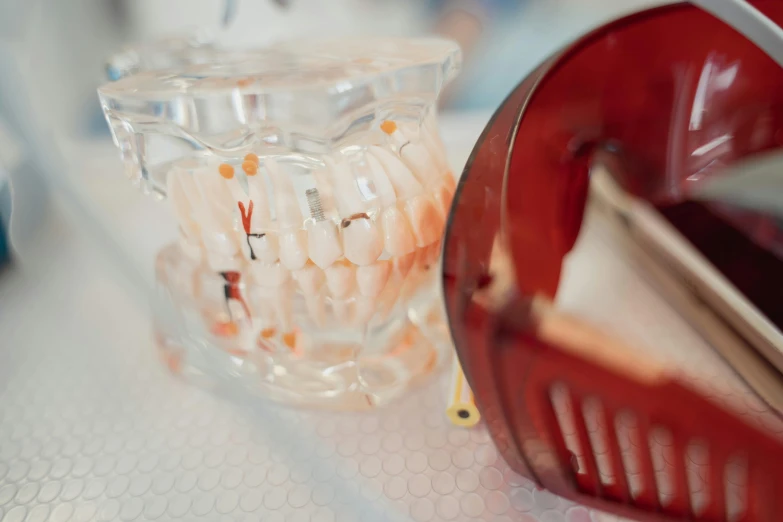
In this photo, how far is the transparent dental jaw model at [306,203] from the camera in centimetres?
31

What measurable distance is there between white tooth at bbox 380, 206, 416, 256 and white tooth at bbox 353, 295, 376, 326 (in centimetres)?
3

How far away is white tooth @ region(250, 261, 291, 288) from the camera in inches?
13.2

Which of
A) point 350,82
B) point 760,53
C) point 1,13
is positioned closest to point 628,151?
point 760,53

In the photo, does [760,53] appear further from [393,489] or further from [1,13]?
[1,13]

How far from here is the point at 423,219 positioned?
0.33m

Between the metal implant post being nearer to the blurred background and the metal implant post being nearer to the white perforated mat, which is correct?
the white perforated mat

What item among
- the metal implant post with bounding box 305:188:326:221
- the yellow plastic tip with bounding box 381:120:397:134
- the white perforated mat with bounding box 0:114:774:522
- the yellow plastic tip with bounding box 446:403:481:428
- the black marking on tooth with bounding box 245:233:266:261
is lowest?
the white perforated mat with bounding box 0:114:774:522

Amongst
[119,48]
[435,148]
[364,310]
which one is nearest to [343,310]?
[364,310]

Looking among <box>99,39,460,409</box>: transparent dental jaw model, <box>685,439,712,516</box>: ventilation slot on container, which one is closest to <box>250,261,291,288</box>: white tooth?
<box>99,39,460,409</box>: transparent dental jaw model

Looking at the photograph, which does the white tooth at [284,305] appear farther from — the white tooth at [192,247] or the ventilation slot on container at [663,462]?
the ventilation slot on container at [663,462]

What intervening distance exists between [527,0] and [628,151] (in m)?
0.28

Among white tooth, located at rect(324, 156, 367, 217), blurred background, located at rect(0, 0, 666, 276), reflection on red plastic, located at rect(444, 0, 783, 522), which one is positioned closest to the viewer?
reflection on red plastic, located at rect(444, 0, 783, 522)

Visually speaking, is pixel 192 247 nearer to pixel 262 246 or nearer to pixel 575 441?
pixel 262 246

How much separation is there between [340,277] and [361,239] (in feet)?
0.09
